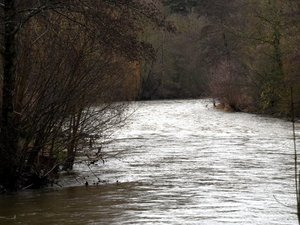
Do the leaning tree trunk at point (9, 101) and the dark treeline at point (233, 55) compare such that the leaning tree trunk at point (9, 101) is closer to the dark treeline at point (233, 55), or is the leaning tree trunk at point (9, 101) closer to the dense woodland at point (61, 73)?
the dense woodland at point (61, 73)

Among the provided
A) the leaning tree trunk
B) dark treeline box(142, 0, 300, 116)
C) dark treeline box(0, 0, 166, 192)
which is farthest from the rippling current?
dark treeline box(142, 0, 300, 116)

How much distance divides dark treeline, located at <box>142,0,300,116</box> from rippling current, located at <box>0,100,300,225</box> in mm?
4801

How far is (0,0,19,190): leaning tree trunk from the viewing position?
1345cm

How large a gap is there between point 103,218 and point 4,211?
2145 mm

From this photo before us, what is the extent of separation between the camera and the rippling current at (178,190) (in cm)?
1148

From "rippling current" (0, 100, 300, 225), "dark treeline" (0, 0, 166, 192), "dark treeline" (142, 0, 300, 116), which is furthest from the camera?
"dark treeline" (142, 0, 300, 116)

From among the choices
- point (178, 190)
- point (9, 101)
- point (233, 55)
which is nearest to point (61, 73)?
point (9, 101)

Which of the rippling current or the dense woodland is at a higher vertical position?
the dense woodland

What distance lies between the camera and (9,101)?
13.6 meters

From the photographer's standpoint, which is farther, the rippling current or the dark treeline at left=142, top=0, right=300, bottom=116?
the dark treeline at left=142, top=0, right=300, bottom=116

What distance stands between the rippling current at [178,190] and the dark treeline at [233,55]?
4.80 m

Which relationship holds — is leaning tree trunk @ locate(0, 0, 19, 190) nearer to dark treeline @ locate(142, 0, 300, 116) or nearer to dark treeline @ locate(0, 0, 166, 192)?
dark treeline @ locate(0, 0, 166, 192)

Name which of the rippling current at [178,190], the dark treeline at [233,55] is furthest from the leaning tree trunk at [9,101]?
the dark treeline at [233,55]

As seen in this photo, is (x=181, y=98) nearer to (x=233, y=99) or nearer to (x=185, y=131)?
(x=233, y=99)
